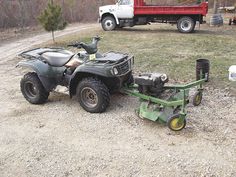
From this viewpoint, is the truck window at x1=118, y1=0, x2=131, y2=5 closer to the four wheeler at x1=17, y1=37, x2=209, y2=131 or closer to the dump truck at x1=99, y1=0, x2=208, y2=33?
the dump truck at x1=99, y1=0, x2=208, y2=33

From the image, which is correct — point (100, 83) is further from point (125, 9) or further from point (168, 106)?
point (125, 9)

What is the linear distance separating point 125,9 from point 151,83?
976 centimetres

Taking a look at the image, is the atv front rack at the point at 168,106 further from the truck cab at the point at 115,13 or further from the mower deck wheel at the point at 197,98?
the truck cab at the point at 115,13

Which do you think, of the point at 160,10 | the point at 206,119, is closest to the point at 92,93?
the point at 206,119

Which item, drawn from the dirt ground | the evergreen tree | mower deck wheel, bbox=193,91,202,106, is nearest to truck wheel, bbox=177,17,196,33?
the evergreen tree

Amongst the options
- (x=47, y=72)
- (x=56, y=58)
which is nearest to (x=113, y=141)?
(x=47, y=72)

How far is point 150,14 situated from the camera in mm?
14141

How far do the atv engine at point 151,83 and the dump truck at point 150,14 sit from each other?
349 inches

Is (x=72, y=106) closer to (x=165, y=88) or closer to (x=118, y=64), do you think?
(x=118, y=64)

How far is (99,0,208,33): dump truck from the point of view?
13547 mm

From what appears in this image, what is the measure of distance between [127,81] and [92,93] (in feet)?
2.36

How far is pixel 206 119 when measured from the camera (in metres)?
5.36

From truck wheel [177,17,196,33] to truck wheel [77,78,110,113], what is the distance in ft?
29.9

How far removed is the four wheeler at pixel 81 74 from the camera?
5.44 m
